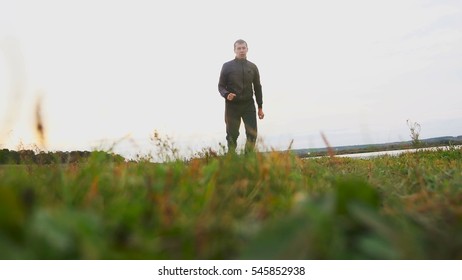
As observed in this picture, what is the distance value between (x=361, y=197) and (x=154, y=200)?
81 centimetres

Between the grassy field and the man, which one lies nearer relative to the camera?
the grassy field

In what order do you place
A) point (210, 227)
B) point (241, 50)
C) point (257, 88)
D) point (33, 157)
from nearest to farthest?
point (210, 227) < point (33, 157) < point (241, 50) < point (257, 88)

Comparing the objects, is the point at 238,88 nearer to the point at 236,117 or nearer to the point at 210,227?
the point at 236,117

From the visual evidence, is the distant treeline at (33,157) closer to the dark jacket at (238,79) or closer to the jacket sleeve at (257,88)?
the dark jacket at (238,79)

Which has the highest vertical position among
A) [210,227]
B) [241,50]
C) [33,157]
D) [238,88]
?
[241,50]

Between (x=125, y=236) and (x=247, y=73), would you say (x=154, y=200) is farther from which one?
(x=247, y=73)

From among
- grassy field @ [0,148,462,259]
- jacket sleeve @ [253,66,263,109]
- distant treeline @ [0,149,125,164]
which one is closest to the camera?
grassy field @ [0,148,462,259]

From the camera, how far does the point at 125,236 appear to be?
1.36 m

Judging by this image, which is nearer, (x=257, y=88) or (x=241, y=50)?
(x=241, y=50)

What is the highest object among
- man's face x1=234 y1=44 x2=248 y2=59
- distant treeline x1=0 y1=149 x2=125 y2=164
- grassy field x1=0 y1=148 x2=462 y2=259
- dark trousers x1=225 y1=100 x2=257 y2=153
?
man's face x1=234 y1=44 x2=248 y2=59

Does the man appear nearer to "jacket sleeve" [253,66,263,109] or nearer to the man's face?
the man's face

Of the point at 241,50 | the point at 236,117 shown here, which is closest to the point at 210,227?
the point at 236,117

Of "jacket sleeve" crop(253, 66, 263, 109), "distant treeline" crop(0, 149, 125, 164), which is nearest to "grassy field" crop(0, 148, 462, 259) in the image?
"distant treeline" crop(0, 149, 125, 164)

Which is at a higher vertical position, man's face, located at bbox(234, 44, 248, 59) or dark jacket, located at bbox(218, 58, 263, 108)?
man's face, located at bbox(234, 44, 248, 59)
